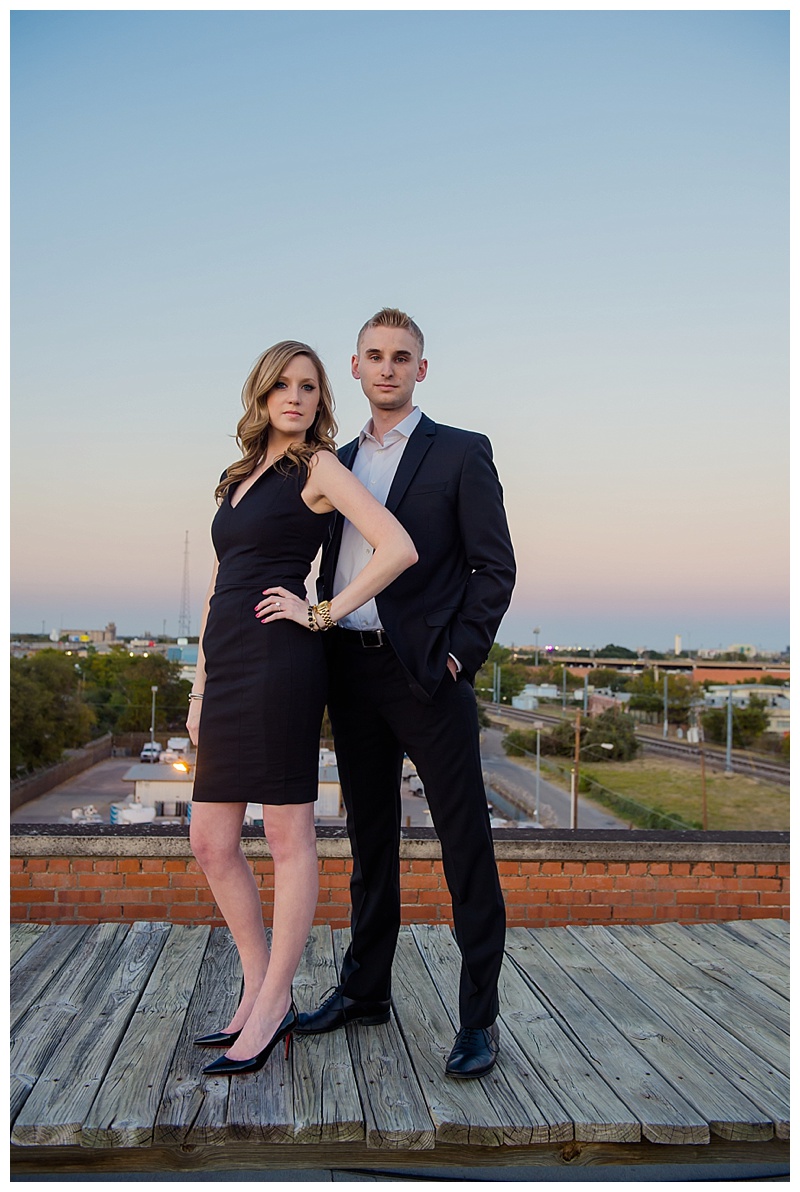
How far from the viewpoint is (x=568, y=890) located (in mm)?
3477

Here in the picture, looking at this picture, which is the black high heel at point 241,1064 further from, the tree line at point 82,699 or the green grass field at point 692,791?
the green grass field at point 692,791

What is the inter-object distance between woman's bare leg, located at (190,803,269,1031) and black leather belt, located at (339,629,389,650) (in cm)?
49

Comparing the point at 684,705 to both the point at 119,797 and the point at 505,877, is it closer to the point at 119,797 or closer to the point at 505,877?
the point at 119,797

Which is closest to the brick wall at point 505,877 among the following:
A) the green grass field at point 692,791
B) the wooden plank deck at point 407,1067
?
the wooden plank deck at point 407,1067

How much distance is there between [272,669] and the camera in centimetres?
217

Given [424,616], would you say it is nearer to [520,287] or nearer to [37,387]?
[520,287]

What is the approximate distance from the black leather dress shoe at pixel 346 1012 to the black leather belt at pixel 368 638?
1.04 m

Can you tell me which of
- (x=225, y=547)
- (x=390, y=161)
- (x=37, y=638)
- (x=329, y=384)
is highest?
(x=390, y=161)

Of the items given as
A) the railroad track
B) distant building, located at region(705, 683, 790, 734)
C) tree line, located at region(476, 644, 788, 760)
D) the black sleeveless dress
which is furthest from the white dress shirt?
distant building, located at region(705, 683, 790, 734)

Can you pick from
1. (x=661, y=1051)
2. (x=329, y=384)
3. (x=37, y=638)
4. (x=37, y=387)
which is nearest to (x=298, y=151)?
(x=329, y=384)

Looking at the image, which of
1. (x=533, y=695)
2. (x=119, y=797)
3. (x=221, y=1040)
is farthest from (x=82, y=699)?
(x=221, y=1040)

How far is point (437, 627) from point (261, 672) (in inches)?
17.5

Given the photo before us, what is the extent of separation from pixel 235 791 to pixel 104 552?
41870mm

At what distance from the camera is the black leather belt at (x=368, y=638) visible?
90.4 inches
